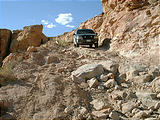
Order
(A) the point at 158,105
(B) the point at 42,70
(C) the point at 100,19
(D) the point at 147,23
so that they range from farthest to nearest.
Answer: (C) the point at 100,19, (D) the point at 147,23, (B) the point at 42,70, (A) the point at 158,105

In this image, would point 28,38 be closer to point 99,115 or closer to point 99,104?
point 99,104

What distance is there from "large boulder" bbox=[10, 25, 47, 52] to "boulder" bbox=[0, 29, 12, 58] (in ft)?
3.19

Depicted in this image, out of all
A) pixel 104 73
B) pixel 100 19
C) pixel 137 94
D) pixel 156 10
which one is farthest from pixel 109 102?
pixel 100 19

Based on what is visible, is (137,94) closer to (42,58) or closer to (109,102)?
(109,102)

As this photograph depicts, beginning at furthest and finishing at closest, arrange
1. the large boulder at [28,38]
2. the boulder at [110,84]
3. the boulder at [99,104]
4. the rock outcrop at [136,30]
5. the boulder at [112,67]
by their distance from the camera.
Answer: the large boulder at [28,38], the rock outcrop at [136,30], the boulder at [112,67], the boulder at [110,84], the boulder at [99,104]

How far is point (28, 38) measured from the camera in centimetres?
2131

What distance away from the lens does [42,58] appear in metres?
8.07

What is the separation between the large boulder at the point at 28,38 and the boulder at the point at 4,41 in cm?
97

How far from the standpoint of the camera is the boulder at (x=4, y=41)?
21.9 metres

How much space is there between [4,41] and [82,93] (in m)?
20.4

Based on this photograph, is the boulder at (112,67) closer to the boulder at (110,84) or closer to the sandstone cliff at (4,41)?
the boulder at (110,84)

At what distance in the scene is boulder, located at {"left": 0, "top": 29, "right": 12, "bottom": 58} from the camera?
21.9m

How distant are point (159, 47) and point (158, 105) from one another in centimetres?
425

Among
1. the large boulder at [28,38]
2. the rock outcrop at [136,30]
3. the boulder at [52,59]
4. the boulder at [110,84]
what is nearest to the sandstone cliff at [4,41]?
the large boulder at [28,38]
